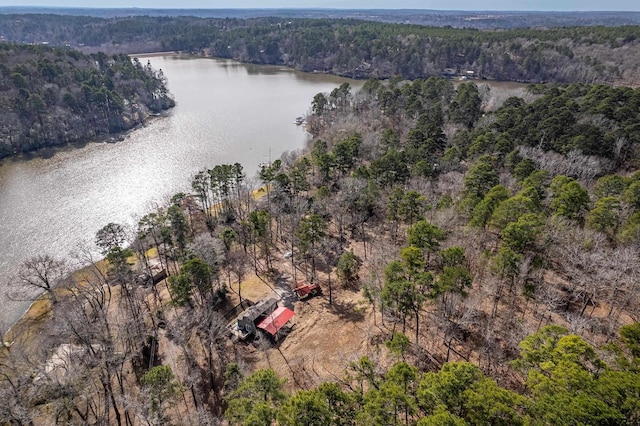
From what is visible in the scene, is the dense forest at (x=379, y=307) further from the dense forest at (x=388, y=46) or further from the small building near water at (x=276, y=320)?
the dense forest at (x=388, y=46)

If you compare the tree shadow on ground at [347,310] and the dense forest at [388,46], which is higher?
the dense forest at [388,46]

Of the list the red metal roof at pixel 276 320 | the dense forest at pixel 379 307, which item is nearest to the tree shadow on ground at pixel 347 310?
the dense forest at pixel 379 307

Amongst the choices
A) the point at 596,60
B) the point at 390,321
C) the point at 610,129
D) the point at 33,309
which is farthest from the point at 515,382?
the point at 596,60

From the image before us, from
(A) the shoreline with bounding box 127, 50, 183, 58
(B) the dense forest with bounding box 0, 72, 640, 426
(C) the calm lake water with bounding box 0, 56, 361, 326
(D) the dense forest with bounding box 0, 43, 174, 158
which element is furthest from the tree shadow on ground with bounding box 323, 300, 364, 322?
(A) the shoreline with bounding box 127, 50, 183, 58

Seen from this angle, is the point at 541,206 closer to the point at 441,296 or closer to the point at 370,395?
the point at 441,296

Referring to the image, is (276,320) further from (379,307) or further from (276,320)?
(379,307)

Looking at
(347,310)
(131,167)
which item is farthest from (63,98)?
(347,310)
